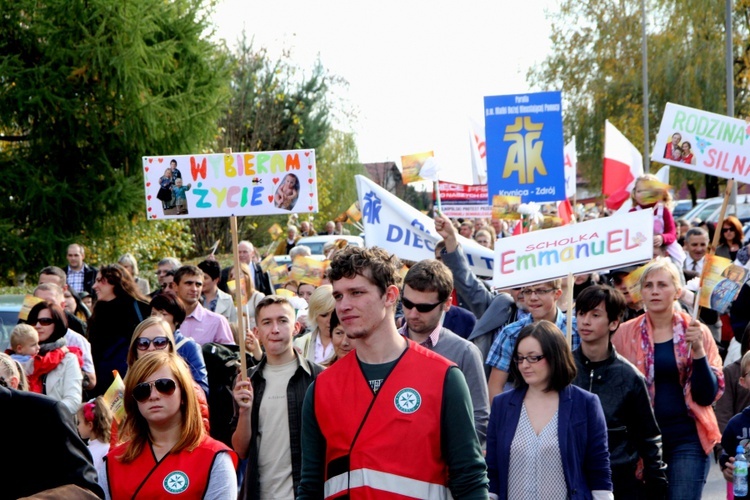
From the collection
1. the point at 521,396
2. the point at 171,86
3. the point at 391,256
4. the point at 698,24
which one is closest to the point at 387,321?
the point at 391,256

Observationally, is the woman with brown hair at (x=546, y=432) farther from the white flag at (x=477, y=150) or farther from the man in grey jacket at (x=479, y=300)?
the white flag at (x=477, y=150)

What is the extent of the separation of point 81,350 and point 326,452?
5.04 m

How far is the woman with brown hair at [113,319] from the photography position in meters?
9.03

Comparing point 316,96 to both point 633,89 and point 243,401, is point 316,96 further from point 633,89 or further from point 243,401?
point 243,401

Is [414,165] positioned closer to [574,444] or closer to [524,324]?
[524,324]

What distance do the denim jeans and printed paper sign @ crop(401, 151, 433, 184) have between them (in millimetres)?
6441

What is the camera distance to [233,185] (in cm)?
815

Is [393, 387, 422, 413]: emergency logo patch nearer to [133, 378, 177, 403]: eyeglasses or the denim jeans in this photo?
[133, 378, 177, 403]: eyeglasses

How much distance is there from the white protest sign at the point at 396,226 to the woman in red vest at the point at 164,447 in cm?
471

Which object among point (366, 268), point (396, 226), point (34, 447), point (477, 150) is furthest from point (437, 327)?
point (477, 150)

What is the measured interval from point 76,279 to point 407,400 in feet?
36.7


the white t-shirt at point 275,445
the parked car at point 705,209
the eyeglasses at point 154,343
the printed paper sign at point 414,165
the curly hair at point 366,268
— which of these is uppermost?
the printed paper sign at point 414,165

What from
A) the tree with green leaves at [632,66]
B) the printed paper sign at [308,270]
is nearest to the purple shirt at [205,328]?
the printed paper sign at [308,270]

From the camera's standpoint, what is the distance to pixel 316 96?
3769cm
